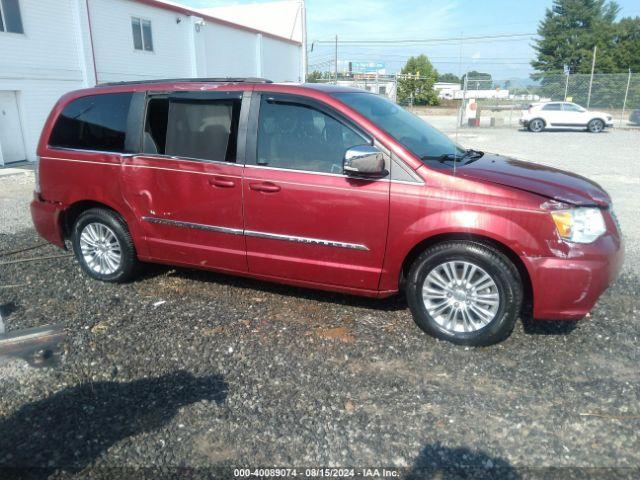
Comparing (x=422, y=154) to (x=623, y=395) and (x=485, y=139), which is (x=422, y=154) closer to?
(x=623, y=395)

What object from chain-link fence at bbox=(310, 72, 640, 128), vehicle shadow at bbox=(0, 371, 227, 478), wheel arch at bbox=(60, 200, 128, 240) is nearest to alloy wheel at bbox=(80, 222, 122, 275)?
wheel arch at bbox=(60, 200, 128, 240)

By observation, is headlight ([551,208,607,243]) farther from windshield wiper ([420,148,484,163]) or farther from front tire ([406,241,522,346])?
windshield wiper ([420,148,484,163])

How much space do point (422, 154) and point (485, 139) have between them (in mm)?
19861

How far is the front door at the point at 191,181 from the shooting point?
4.33 m

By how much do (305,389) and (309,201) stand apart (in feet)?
4.64

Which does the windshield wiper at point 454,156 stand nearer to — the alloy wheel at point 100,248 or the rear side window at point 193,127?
the rear side window at point 193,127

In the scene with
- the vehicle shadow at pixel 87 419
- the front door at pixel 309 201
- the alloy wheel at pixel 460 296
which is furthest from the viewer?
the front door at pixel 309 201

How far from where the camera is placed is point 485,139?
2250 centimetres

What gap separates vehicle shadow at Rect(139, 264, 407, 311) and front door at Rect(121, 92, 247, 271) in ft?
1.82

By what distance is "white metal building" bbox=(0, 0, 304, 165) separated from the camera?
15336 millimetres

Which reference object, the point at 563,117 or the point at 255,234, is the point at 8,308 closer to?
the point at 255,234

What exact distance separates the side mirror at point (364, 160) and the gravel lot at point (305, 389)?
127cm

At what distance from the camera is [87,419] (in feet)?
9.98

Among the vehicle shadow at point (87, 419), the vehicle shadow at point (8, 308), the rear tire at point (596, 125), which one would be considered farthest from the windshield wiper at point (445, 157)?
the rear tire at point (596, 125)
